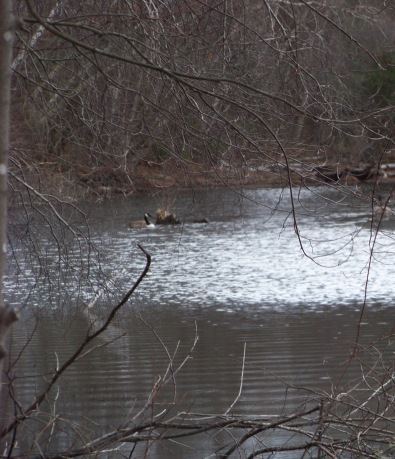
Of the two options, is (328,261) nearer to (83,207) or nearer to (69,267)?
(83,207)

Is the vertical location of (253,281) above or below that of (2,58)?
below

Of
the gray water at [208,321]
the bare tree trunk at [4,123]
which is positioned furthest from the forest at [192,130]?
the bare tree trunk at [4,123]

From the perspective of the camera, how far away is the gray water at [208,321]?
5984mm

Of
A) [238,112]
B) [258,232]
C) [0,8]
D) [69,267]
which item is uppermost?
[0,8]

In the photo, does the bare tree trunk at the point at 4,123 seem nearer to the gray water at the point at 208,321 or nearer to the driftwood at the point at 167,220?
the gray water at the point at 208,321

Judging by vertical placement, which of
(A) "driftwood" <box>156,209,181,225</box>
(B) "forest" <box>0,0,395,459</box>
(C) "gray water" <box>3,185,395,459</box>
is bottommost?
(A) "driftwood" <box>156,209,181,225</box>

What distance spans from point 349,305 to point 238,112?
7.31 metres

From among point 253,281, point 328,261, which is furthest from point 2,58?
point 328,261

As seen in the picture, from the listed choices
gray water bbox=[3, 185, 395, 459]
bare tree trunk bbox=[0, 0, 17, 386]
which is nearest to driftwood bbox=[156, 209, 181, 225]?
gray water bbox=[3, 185, 395, 459]

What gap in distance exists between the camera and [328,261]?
1560 cm

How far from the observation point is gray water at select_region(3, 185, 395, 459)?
19.6 feet

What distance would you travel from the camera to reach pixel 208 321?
11031 mm

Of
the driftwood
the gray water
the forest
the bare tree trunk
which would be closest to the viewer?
the bare tree trunk

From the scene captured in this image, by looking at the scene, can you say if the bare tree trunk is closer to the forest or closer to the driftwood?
the forest
